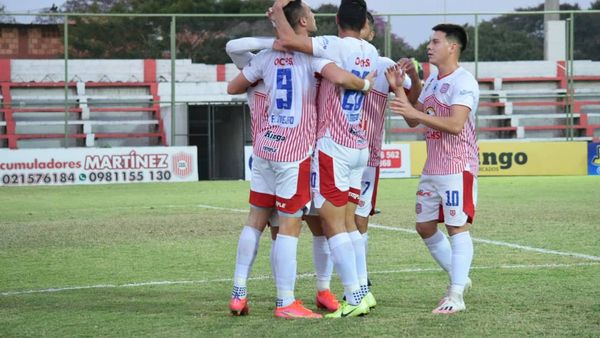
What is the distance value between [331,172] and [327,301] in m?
0.97

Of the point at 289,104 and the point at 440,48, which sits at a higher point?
the point at 440,48

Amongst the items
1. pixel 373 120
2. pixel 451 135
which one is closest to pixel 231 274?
pixel 373 120

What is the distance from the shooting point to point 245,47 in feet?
25.6

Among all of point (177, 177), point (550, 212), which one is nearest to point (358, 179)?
point (550, 212)

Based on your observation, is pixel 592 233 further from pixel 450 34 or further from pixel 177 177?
pixel 177 177

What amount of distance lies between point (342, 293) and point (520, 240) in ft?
15.1

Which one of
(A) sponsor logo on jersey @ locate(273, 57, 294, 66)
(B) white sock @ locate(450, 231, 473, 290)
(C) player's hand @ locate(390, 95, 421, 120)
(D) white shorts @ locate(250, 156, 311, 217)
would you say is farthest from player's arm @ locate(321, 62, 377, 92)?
(B) white sock @ locate(450, 231, 473, 290)

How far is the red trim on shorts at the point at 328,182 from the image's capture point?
7.67 m

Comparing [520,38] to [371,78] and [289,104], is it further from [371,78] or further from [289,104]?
[289,104]

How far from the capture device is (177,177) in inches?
1180

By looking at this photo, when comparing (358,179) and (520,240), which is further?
(520,240)

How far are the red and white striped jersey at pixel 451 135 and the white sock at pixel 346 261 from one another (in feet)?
3.03

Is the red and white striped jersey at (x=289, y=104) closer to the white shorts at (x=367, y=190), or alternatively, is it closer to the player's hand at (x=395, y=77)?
the player's hand at (x=395, y=77)

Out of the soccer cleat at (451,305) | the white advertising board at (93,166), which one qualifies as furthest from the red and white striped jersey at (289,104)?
the white advertising board at (93,166)
